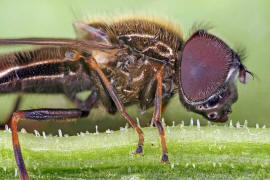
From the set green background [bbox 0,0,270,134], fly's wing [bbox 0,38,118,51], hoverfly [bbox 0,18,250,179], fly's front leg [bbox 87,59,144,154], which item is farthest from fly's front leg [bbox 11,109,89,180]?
fly's wing [bbox 0,38,118,51]

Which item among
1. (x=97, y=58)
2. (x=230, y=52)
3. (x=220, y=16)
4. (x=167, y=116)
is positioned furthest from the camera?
(x=220, y=16)

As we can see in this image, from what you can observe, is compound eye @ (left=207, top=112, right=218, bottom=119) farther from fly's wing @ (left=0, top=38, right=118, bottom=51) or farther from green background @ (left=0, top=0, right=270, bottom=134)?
fly's wing @ (left=0, top=38, right=118, bottom=51)

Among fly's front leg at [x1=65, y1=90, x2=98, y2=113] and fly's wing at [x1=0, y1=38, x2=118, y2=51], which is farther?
fly's front leg at [x1=65, y1=90, x2=98, y2=113]

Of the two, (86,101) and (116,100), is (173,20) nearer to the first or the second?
(116,100)

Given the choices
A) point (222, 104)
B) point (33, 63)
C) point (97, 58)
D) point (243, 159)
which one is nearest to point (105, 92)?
point (97, 58)

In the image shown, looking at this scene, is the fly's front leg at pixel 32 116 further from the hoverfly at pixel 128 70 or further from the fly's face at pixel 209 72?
the fly's face at pixel 209 72

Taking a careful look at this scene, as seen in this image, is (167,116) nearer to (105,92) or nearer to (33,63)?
(105,92)

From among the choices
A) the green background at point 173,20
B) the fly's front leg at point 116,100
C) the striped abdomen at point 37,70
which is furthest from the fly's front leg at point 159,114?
the striped abdomen at point 37,70
